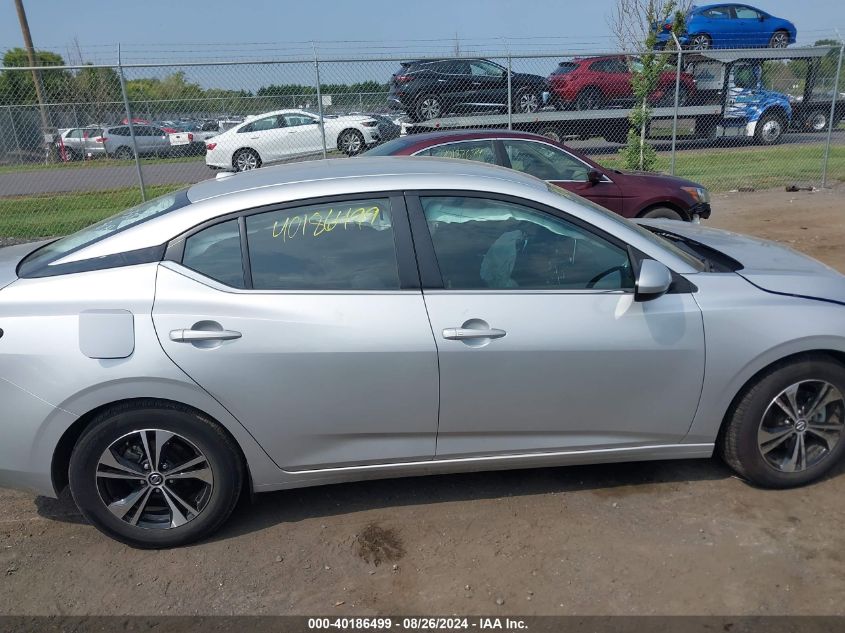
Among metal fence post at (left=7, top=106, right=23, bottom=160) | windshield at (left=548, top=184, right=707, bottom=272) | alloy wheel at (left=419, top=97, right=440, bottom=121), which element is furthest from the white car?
windshield at (left=548, top=184, right=707, bottom=272)

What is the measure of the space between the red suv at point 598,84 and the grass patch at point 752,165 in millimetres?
1337

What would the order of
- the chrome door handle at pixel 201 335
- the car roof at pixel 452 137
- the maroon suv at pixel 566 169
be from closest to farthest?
1. the chrome door handle at pixel 201 335
2. the car roof at pixel 452 137
3. the maroon suv at pixel 566 169

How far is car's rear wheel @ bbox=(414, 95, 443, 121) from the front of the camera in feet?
43.5

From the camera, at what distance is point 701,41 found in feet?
A: 63.5

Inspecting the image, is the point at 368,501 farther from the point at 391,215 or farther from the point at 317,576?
the point at 391,215

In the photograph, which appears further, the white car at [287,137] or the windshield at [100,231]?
the white car at [287,137]

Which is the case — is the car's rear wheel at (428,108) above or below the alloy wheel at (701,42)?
below

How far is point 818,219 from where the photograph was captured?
409 inches

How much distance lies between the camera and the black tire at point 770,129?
734 inches

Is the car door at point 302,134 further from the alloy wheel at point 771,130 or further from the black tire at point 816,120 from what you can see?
the black tire at point 816,120

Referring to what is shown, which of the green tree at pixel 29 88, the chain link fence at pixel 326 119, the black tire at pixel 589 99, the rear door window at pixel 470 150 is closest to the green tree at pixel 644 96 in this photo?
the chain link fence at pixel 326 119

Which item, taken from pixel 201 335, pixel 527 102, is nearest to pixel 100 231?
pixel 201 335

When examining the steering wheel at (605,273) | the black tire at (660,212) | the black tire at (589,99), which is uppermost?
the steering wheel at (605,273)

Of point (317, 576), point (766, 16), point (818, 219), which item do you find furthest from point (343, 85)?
point (766, 16)
